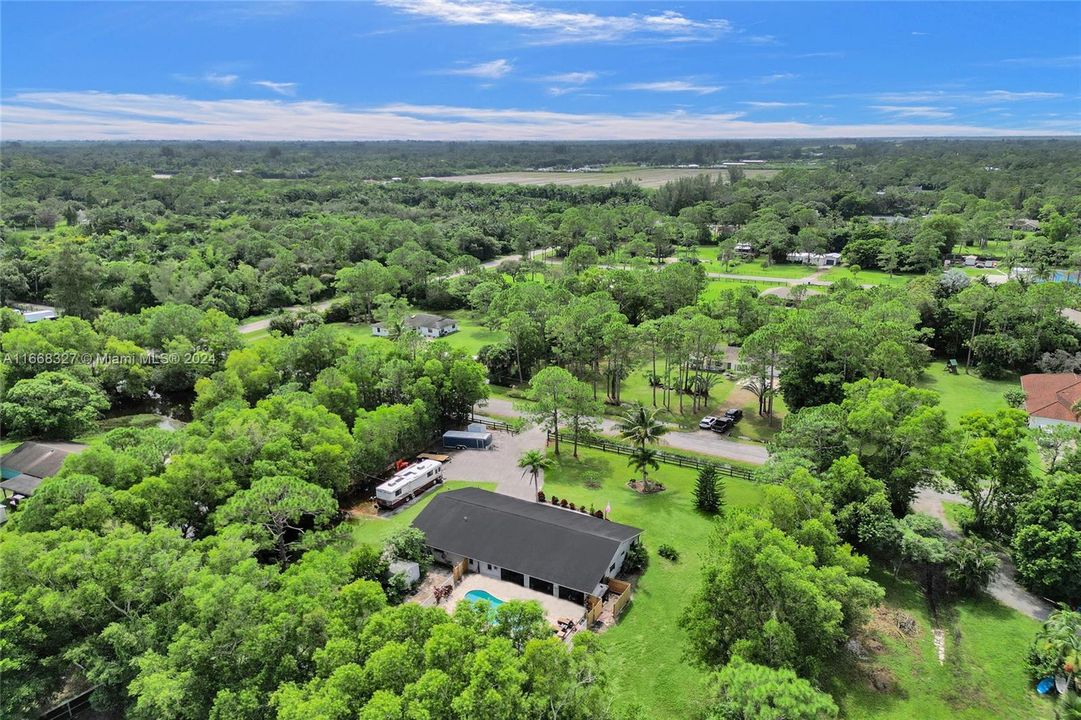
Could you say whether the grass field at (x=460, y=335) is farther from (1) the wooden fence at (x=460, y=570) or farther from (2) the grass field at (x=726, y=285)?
(1) the wooden fence at (x=460, y=570)

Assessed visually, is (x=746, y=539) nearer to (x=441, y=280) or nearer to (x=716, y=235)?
(x=441, y=280)

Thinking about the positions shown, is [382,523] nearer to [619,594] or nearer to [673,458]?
[619,594]

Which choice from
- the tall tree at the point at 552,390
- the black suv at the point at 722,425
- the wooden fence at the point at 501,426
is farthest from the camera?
the wooden fence at the point at 501,426

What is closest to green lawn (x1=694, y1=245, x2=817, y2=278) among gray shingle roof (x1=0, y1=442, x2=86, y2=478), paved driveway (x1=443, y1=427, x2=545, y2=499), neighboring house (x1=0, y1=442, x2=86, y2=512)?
paved driveway (x1=443, y1=427, x2=545, y2=499)

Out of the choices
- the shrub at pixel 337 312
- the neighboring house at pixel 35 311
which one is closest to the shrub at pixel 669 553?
the shrub at pixel 337 312

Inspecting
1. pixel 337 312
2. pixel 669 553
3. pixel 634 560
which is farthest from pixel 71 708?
pixel 337 312

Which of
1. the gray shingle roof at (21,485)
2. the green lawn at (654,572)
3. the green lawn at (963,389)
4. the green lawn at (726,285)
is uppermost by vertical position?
the green lawn at (726,285)

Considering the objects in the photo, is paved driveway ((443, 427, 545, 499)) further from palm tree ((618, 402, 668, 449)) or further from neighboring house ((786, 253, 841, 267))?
neighboring house ((786, 253, 841, 267))
